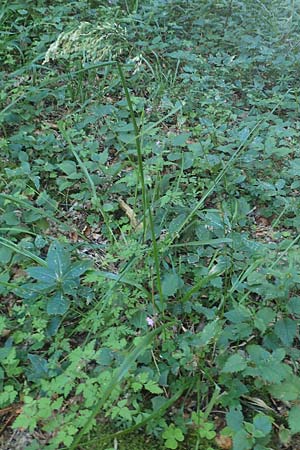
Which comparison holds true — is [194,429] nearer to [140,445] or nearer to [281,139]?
[140,445]

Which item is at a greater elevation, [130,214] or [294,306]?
[294,306]

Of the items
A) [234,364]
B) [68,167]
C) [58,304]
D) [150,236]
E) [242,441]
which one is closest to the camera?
[242,441]

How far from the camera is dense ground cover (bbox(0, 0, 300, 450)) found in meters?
1.61

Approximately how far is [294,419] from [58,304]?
914 millimetres

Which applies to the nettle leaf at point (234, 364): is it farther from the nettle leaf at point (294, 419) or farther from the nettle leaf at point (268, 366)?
the nettle leaf at point (294, 419)

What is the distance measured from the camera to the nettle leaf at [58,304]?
6.06 feet

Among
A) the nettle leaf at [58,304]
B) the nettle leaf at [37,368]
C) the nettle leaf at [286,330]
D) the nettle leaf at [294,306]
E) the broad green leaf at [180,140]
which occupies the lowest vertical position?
the nettle leaf at [37,368]

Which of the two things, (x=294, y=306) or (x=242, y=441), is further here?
(x=294, y=306)

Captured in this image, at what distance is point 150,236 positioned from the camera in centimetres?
216

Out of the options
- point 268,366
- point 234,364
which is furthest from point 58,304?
point 268,366

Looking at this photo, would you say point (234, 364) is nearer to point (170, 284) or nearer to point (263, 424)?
point (263, 424)

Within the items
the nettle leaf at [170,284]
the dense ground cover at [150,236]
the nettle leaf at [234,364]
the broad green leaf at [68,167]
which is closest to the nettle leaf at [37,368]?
the dense ground cover at [150,236]

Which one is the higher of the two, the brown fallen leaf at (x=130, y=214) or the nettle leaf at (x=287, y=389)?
the nettle leaf at (x=287, y=389)

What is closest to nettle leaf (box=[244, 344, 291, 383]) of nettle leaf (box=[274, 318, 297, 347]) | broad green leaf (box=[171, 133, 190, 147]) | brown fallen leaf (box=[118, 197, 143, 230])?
nettle leaf (box=[274, 318, 297, 347])
